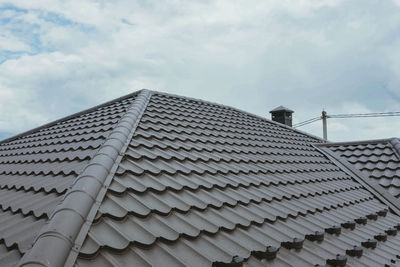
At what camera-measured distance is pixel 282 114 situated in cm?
1403

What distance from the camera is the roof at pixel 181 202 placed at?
288cm

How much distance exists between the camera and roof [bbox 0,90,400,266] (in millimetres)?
2881

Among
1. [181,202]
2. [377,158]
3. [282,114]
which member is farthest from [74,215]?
[282,114]

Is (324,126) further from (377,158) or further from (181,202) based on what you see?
(181,202)

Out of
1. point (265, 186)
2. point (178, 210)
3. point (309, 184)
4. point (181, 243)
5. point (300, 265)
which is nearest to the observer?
point (181, 243)

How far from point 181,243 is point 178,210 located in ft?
1.93

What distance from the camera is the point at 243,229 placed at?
12.5 ft

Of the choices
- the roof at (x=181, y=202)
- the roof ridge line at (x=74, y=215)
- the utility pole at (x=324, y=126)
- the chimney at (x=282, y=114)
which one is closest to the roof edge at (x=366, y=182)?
the roof at (x=181, y=202)

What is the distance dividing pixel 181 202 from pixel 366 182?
5.31 metres

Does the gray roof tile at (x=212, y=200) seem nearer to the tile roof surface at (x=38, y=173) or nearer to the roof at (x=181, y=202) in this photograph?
the roof at (x=181, y=202)

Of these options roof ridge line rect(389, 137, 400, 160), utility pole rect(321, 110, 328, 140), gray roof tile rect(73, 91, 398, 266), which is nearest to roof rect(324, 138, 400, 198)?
roof ridge line rect(389, 137, 400, 160)

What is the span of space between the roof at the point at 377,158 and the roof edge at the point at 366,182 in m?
0.09

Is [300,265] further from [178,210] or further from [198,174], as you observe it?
[198,174]

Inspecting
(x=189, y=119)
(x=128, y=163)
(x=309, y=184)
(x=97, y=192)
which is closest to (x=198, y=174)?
(x=128, y=163)
